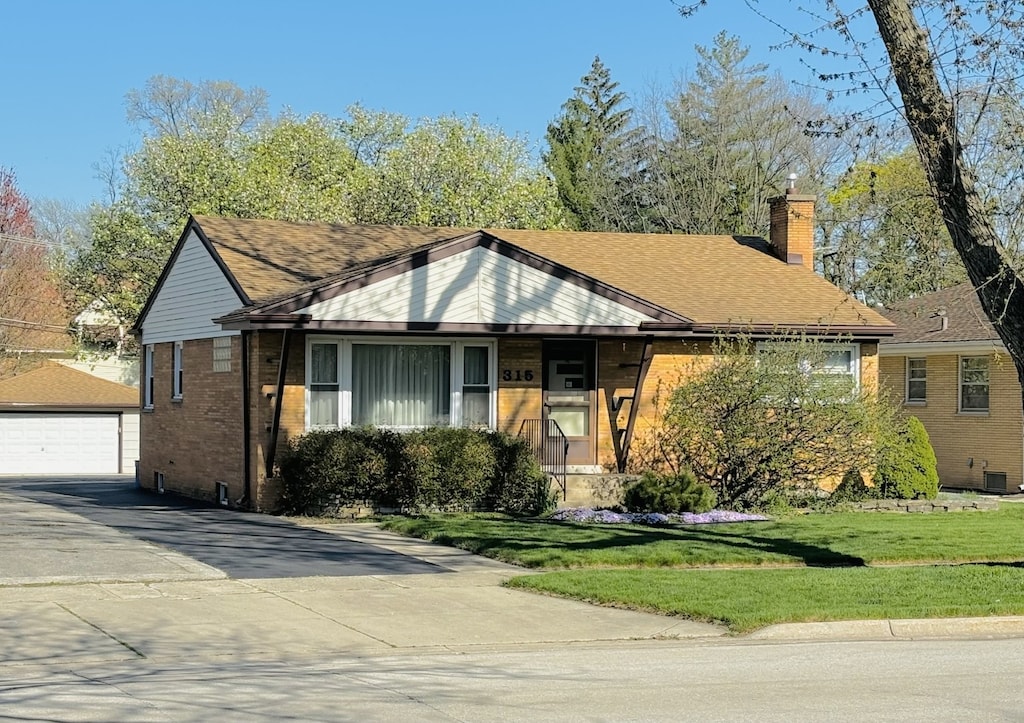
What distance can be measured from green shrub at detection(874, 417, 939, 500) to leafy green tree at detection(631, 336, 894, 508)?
1.96 meters

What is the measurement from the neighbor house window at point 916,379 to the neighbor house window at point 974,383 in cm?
133

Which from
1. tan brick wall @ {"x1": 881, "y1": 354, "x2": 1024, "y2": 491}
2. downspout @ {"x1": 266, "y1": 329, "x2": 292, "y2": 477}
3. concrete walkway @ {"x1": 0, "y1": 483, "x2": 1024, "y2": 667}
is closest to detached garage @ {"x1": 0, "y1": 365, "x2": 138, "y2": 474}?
downspout @ {"x1": 266, "y1": 329, "x2": 292, "y2": 477}

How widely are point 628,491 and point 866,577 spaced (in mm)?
7621

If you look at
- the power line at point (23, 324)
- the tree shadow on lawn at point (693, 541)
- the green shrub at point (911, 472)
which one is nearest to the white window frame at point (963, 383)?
the green shrub at point (911, 472)

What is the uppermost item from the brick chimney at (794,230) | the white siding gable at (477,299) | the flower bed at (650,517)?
the brick chimney at (794,230)

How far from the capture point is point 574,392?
2450 centimetres

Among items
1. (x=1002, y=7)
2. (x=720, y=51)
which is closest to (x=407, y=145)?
(x=720, y=51)

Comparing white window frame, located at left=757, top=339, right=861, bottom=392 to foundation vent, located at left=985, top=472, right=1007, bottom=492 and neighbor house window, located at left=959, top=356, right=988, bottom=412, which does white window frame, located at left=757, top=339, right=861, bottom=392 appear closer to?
neighbor house window, located at left=959, top=356, right=988, bottom=412

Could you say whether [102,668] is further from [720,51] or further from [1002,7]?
[720,51]

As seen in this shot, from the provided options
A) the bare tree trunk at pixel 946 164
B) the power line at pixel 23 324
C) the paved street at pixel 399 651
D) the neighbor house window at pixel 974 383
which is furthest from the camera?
the power line at pixel 23 324

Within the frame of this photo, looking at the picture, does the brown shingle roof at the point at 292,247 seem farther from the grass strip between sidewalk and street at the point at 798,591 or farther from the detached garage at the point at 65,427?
the detached garage at the point at 65,427

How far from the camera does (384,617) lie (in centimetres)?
1270

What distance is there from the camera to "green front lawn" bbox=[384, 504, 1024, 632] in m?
13.1

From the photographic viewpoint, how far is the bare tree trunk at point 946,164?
14305 millimetres
